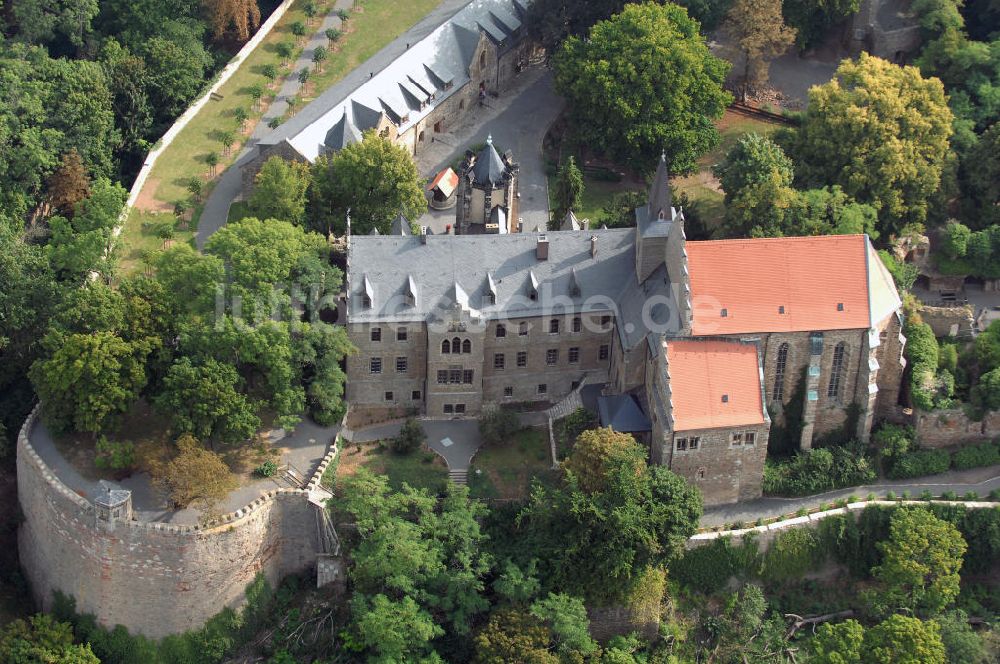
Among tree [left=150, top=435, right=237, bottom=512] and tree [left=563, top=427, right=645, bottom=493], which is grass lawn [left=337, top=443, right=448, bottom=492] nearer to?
tree [left=150, top=435, right=237, bottom=512]

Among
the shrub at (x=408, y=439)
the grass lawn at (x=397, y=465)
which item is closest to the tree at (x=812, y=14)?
the shrub at (x=408, y=439)

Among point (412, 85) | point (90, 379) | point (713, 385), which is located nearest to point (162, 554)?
point (90, 379)

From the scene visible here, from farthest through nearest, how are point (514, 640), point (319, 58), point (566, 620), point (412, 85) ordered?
point (319, 58) → point (412, 85) → point (514, 640) → point (566, 620)

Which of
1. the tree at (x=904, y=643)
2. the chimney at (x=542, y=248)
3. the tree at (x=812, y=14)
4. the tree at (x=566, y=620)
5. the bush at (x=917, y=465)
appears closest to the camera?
the tree at (x=566, y=620)

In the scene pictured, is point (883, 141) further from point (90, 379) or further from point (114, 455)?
point (114, 455)

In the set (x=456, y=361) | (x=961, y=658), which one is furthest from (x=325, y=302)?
(x=961, y=658)

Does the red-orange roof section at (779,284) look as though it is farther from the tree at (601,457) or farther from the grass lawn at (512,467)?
the grass lawn at (512,467)
